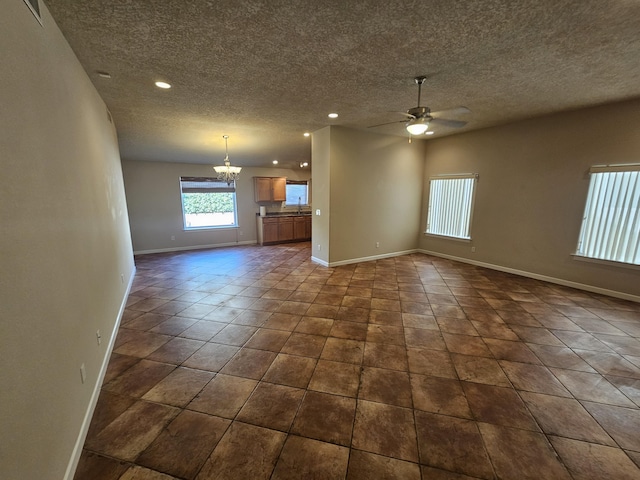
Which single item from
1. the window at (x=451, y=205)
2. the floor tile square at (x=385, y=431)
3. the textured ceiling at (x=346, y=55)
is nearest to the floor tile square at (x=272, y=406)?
the floor tile square at (x=385, y=431)

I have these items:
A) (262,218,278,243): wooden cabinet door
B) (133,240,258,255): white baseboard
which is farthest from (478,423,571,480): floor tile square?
(133,240,258,255): white baseboard

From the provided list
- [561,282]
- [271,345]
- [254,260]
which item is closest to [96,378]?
[271,345]

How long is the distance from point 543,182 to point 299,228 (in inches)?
248

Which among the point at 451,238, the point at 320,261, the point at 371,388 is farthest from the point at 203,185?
the point at 371,388

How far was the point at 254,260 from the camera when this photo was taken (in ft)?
20.0

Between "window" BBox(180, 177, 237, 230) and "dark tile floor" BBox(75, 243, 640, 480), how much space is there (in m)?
4.34

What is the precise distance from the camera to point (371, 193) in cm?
545

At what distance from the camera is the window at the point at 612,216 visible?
3514 mm

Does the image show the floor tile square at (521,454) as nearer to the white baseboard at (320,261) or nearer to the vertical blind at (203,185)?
the white baseboard at (320,261)

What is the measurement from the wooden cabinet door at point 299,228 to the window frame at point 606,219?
261 inches

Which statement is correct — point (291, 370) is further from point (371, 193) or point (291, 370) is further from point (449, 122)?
point (449, 122)

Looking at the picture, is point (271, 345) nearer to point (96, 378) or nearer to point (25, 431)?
point (96, 378)

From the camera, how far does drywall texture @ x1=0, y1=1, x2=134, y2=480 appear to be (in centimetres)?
100

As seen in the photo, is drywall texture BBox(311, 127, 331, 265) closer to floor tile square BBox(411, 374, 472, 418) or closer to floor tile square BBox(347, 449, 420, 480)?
floor tile square BBox(411, 374, 472, 418)
